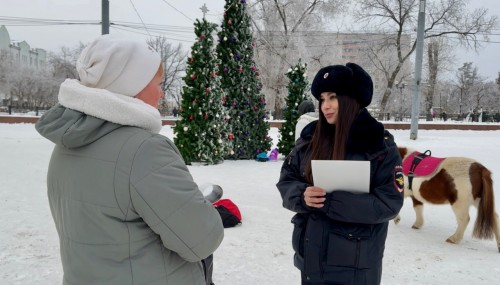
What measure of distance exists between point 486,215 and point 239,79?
8.80m

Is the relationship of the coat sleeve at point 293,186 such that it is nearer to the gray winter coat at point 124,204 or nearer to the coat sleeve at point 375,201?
the coat sleeve at point 375,201

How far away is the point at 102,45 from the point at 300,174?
143cm

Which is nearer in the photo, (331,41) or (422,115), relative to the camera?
(331,41)

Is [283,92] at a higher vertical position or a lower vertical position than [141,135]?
higher

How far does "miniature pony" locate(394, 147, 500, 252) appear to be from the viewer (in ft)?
15.3

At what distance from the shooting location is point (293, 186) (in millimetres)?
2348

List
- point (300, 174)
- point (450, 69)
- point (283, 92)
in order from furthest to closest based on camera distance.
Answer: point (450, 69), point (283, 92), point (300, 174)

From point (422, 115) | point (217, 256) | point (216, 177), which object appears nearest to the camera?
point (217, 256)

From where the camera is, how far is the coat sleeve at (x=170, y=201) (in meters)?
1.32

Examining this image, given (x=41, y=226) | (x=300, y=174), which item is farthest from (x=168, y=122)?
(x=300, y=174)

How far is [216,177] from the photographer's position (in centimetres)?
922

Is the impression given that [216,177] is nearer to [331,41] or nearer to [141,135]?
[141,135]

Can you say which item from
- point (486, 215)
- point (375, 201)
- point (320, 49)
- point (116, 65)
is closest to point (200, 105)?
point (486, 215)

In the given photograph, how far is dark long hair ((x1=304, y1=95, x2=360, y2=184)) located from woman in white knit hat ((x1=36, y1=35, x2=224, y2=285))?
1.00 meters
